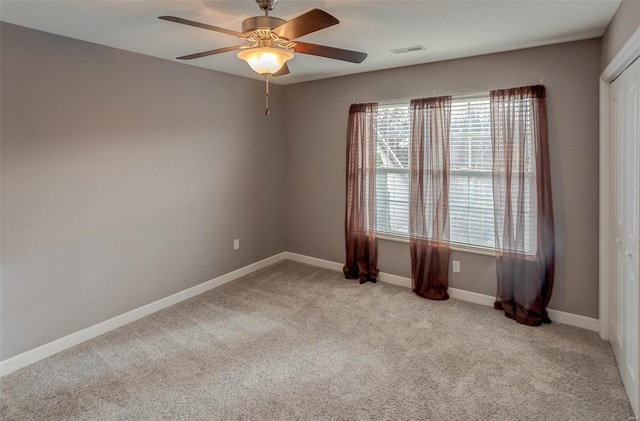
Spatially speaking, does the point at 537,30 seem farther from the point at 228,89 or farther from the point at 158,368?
the point at 158,368

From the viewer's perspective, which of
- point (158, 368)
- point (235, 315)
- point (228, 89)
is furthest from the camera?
point (228, 89)

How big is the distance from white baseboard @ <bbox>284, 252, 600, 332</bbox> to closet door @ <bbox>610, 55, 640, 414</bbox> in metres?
0.34

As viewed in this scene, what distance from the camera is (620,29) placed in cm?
224

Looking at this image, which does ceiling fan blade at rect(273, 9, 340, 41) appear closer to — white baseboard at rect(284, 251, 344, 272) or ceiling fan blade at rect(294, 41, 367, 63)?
ceiling fan blade at rect(294, 41, 367, 63)

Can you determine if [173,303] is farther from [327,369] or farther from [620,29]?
[620,29]

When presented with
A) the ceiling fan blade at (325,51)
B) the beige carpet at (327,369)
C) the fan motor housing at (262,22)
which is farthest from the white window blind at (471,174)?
the fan motor housing at (262,22)

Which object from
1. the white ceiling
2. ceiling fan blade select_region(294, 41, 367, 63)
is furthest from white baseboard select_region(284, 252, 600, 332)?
ceiling fan blade select_region(294, 41, 367, 63)

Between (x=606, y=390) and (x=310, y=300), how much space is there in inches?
95.2

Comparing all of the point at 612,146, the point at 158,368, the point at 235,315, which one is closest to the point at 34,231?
the point at 158,368

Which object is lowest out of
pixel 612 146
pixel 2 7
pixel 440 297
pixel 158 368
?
pixel 158 368

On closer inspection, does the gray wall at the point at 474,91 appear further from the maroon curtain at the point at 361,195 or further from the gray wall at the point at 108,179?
the gray wall at the point at 108,179

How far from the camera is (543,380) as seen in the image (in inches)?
96.3

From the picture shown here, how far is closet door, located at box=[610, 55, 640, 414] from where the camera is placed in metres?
2.07

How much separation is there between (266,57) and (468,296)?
300 cm
